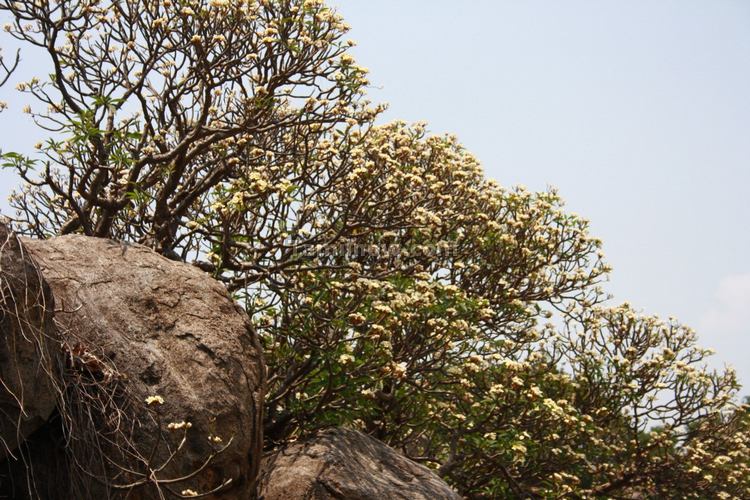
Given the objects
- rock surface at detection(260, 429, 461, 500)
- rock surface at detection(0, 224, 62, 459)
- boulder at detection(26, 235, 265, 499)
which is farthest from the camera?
rock surface at detection(260, 429, 461, 500)

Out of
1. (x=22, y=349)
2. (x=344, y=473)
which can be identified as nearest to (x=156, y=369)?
(x=22, y=349)

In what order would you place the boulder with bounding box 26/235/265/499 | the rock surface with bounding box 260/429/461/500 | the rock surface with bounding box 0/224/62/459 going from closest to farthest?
the rock surface with bounding box 0/224/62/459
the boulder with bounding box 26/235/265/499
the rock surface with bounding box 260/429/461/500

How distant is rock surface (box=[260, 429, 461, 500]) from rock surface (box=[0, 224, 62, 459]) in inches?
119

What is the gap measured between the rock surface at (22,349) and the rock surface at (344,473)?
3019 millimetres

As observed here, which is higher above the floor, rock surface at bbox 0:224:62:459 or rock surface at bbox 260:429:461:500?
rock surface at bbox 260:429:461:500

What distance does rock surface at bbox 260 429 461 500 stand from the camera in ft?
31.6

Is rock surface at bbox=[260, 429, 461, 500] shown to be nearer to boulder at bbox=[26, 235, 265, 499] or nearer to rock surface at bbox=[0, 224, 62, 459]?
boulder at bbox=[26, 235, 265, 499]

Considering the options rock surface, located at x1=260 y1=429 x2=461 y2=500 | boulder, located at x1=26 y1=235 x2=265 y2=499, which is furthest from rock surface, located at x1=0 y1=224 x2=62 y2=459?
rock surface, located at x1=260 y1=429 x2=461 y2=500

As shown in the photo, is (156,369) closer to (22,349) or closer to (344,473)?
(22,349)

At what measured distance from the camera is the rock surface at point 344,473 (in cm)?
964

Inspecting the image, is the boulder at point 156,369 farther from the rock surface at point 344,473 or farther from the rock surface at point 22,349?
the rock surface at point 344,473

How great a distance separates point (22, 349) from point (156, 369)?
1.39 m

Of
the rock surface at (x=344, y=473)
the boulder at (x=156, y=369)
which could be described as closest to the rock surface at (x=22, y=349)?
the boulder at (x=156, y=369)

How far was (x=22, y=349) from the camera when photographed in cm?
711
